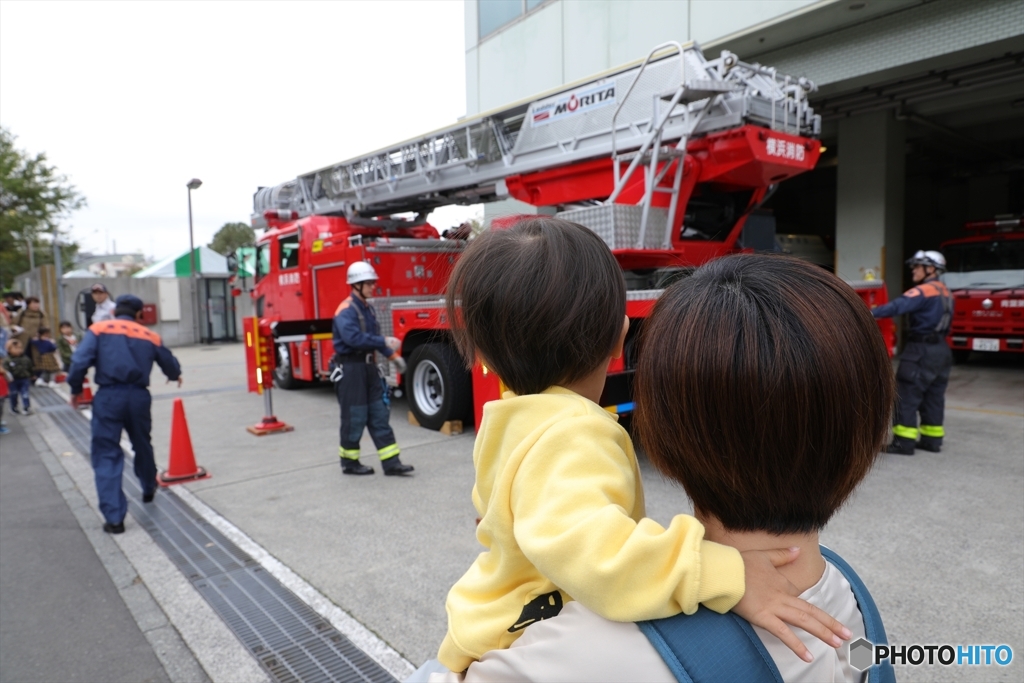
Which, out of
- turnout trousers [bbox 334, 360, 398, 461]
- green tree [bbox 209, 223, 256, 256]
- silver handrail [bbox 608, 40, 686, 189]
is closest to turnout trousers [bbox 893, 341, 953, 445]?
silver handrail [bbox 608, 40, 686, 189]

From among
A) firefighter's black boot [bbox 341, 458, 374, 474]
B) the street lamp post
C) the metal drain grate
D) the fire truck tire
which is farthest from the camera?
the street lamp post

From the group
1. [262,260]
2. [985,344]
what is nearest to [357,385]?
[262,260]

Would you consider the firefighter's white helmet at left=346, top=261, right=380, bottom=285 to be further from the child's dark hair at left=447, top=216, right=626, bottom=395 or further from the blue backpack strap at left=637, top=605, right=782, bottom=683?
the blue backpack strap at left=637, top=605, right=782, bottom=683

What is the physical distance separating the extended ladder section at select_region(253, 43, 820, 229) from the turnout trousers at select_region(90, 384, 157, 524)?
13.3 feet

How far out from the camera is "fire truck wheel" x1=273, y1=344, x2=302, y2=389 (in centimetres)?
1070

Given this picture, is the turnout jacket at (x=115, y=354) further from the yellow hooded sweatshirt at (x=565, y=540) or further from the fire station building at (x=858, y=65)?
the yellow hooded sweatshirt at (x=565, y=540)

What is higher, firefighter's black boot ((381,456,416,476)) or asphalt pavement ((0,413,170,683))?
firefighter's black boot ((381,456,416,476))

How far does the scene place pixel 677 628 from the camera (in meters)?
0.78

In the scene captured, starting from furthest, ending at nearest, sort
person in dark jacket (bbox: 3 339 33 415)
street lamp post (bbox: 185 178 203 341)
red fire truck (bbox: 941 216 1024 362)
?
1. street lamp post (bbox: 185 178 203 341)
2. red fire truck (bbox: 941 216 1024 362)
3. person in dark jacket (bbox: 3 339 33 415)

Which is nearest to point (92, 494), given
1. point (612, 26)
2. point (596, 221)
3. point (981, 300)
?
point (596, 221)

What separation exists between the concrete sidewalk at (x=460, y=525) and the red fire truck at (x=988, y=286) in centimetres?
318

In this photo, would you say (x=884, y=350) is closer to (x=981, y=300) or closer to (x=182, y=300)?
(x=981, y=300)

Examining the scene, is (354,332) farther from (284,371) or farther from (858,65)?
(858,65)

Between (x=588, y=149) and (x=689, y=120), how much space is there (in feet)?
3.55
